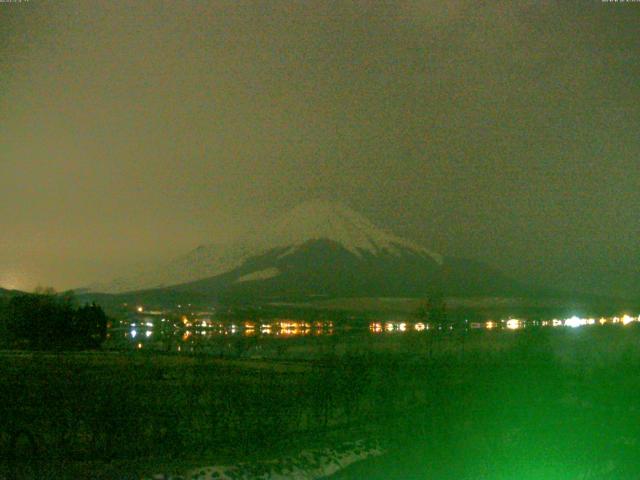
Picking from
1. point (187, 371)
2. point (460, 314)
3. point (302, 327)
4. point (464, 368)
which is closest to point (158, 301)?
point (302, 327)

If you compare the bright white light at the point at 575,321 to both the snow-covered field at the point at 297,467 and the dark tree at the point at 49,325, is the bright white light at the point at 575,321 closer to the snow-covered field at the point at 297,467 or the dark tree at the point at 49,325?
the dark tree at the point at 49,325

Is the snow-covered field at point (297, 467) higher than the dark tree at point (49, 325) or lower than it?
lower

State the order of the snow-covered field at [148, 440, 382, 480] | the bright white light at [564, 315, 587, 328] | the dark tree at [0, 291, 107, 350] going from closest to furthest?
the snow-covered field at [148, 440, 382, 480], the dark tree at [0, 291, 107, 350], the bright white light at [564, 315, 587, 328]

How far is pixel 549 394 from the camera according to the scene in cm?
1997

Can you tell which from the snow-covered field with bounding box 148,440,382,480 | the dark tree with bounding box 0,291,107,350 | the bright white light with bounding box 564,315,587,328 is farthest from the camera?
the bright white light with bounding box 564,315,587,328

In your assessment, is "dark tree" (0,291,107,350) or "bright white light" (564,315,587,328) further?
"bright white light" (564,315,587,328)

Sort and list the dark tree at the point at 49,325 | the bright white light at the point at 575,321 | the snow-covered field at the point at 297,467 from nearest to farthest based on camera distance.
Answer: the snow-covered field at the point at 297,467 → the dark tree at the point at 49,325 → the bright white light at the point at 575,321

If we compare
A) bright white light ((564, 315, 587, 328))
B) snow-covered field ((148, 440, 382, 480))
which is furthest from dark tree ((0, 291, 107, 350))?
snow-covered field ((148, 440, 382, 480))

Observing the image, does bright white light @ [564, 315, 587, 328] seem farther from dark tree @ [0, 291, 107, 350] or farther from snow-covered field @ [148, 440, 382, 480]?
snow-covered field @ [148, 440, 382, 480]

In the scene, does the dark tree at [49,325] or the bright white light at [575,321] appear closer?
the dark tree at [49,325]

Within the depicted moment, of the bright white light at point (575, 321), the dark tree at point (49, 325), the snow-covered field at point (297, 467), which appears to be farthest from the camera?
the bright white light at point (575, 321)

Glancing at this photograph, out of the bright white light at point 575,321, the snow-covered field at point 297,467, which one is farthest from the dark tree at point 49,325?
the snow-covered field at point 297,467

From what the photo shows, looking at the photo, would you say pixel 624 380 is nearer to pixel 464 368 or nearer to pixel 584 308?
pixel 464 368

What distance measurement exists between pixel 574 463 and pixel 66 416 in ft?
25.2
